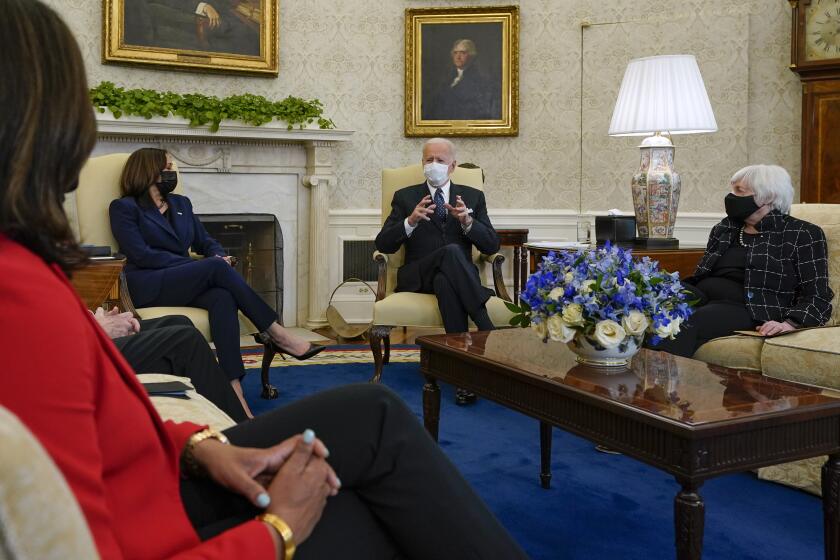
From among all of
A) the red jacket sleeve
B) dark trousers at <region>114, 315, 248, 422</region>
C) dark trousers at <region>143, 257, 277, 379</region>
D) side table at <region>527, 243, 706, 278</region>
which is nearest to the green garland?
dark trousers at <region>143, 257, 277, 379</region>

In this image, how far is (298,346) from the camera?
3.84 metres

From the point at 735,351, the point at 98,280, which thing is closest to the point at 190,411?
the point at 98,280

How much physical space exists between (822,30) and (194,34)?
4.32 meters

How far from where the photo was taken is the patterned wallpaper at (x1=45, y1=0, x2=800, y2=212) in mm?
6230

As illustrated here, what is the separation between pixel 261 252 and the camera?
6.34 m

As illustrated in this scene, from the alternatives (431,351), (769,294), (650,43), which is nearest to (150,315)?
(431,351)

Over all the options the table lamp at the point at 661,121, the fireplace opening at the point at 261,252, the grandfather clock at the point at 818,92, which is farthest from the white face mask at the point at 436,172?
the grandfather clock at the point at 818,92

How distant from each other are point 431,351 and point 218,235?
11.9 feet

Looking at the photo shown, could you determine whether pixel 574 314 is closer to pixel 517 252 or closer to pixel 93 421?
pixel 93 421

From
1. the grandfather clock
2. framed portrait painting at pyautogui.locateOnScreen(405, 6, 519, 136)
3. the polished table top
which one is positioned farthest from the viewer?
framed portrait painting at pyautogui.locateOnScreen(405, 6, 519, 136)

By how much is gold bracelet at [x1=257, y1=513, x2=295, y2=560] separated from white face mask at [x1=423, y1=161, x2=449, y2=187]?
11.7 ft

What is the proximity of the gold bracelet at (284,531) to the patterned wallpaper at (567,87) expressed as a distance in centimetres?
548

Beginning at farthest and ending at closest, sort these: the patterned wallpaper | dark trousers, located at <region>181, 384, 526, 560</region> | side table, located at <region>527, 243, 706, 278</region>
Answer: the patterned wallpaper, side table, located at <region>527, 243, 706, 278</region>, dark trousers, located at <region>181, 384, 526, 560</region>

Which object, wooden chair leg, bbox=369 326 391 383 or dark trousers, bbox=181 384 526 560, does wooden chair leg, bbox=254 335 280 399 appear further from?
dark trousers, bbox=181 384 526 560
